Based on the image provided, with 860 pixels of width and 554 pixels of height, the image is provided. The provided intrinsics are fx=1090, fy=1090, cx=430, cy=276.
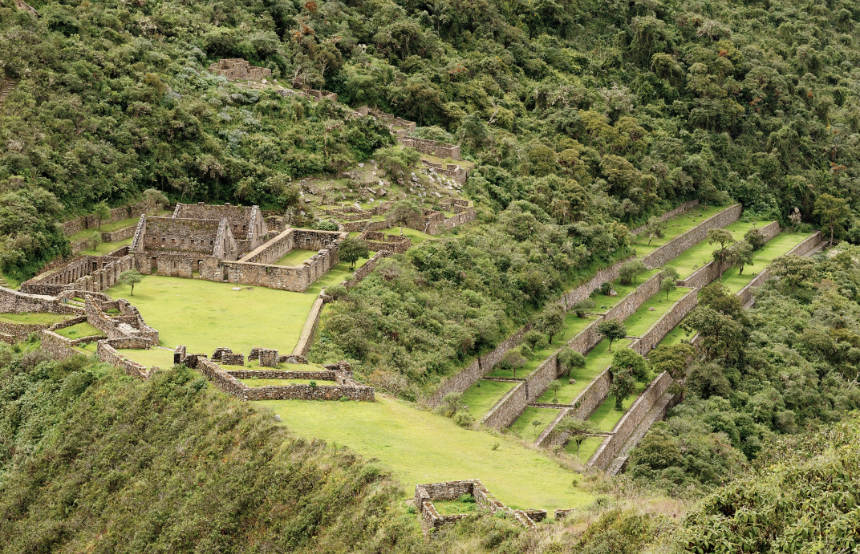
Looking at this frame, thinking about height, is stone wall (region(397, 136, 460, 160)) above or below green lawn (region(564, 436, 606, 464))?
above

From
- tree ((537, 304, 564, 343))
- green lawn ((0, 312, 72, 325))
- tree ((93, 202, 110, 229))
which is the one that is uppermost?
tree ((93, 202, 110, 229))

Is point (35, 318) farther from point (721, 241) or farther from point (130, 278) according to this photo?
point (721, 241)

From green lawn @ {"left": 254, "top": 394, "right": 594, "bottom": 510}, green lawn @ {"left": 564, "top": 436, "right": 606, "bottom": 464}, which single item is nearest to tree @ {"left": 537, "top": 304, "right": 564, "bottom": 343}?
green lawn @ {"left": 564, "top": 436, "right": 606, "bottom": 464}

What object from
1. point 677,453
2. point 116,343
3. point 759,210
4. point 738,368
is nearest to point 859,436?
point 677,453

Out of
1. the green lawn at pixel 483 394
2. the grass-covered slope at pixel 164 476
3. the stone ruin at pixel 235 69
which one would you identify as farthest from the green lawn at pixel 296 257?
the stone ruin at pixel 235 69

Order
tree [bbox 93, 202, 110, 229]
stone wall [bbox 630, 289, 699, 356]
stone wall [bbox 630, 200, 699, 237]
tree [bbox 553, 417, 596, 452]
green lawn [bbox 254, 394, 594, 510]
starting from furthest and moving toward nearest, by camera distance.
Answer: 1. stone wall [bbox 630, 200, 699, 237]
2. stone wall [bbox 630, 289, 699, 356]
3. tree [bbox 93, 202, 110, 229]
4. tree [bbox 553, 417, 596, 452]
5. green lawn [bbox 254, 394, 594, 510]

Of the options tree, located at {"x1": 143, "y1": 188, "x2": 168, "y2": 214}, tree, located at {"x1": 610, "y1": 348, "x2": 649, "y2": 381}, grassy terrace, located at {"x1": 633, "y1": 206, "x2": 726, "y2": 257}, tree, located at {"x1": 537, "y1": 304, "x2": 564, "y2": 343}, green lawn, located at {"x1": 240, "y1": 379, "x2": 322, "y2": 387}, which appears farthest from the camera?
grassy terrace, located at {"x1": 633, "y1": 206, "x2": 726, "y2": 257}

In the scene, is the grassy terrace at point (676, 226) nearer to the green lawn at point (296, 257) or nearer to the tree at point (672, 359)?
the tree at point (672, 359)

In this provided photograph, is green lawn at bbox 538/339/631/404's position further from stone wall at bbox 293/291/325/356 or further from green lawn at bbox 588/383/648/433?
stone wall at bbox 293/291/325/356

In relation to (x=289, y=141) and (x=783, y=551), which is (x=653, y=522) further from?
(x=289, y=141)
